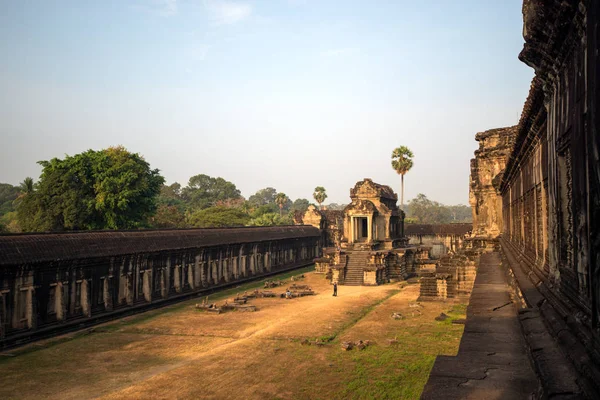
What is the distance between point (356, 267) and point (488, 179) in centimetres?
1474

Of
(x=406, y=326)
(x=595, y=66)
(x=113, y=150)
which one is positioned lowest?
(x=406, y=326)

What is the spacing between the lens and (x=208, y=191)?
403 ft

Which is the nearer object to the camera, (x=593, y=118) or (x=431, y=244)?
(x=593, y=118)

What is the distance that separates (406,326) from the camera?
22.1 m

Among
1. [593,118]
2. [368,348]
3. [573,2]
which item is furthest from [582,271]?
[368,348]

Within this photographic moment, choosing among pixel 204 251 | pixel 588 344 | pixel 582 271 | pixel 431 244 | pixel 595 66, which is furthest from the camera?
pixel 431 244

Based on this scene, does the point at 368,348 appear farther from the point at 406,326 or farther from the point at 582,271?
the point at 582,271

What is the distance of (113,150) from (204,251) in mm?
20859

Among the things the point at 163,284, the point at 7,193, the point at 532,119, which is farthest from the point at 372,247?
the point at 7,193

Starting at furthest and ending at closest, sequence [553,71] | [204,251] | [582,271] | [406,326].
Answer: [204,251] → [406,326] → [553,71] → [582,271]

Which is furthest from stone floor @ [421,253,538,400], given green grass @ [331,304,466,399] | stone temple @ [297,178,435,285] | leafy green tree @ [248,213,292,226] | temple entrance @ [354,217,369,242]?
leafy green tree @ [248,213,292,226]

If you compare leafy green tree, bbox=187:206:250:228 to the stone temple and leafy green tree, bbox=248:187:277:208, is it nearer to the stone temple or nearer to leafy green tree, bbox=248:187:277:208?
the stone temple

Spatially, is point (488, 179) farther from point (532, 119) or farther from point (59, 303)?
point (59, 303)

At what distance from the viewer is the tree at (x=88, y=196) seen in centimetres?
4159
